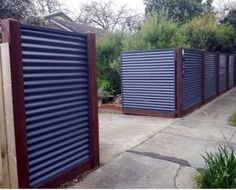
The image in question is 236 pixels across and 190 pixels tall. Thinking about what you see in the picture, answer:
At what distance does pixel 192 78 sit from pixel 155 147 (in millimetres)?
4238

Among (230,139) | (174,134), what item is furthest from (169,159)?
(230,139)

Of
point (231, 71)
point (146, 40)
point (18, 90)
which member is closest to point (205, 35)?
point (231, 71)

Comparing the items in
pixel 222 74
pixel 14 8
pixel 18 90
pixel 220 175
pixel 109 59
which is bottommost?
pixel 220 175

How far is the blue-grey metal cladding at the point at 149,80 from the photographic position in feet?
26.6

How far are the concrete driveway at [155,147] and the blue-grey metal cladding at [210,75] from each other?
203cm

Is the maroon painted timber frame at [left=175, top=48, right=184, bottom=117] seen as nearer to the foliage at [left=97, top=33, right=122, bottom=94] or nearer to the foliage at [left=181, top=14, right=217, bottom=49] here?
the foliage at [left=97, top=33, right=122, bottom=94]

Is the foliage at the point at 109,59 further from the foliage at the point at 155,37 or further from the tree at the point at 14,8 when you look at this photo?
the tree at the point at 14,8

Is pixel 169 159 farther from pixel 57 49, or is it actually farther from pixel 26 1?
pixel 26 1

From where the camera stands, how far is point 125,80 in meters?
8.83

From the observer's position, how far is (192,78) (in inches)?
359

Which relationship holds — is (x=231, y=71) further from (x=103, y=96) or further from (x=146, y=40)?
(x=103, y=96)

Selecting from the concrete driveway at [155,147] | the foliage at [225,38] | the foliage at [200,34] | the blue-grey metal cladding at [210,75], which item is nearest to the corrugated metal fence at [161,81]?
the concrete driveway at [155,147]

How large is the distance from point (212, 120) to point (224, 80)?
6.36 meters

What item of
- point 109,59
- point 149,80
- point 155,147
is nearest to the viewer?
point 155,147
